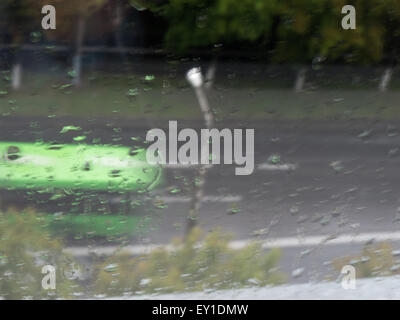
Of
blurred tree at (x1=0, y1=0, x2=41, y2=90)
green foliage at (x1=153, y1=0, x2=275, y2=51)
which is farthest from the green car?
green foliage at (x1=153, y1=0, x2=275, y2=51)

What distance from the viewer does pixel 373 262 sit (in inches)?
116

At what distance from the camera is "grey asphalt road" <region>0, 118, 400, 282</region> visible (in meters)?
3.39

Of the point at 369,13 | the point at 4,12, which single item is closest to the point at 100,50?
the point at 4,12

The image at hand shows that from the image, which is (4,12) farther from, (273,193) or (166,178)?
(273,193)

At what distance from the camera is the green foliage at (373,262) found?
283 centimetres

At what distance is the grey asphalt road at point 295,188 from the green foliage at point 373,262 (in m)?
0.08

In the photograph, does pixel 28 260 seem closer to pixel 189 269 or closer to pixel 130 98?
pixel 189 269

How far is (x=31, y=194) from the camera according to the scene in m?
3.46

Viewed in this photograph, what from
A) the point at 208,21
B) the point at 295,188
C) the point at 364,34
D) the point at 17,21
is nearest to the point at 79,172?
the point at 17,21

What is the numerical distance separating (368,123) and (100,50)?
1997mm

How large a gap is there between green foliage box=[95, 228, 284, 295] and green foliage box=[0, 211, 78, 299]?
0.17m
